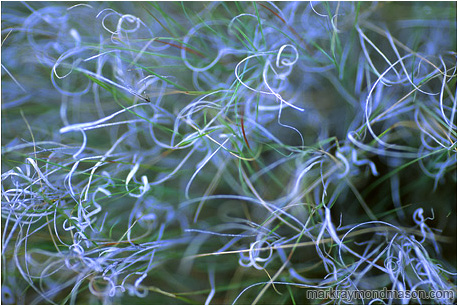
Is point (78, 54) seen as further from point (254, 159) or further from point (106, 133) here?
Answer: point (254, 159)

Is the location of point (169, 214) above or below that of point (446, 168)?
below

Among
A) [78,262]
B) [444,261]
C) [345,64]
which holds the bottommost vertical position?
[78,262]

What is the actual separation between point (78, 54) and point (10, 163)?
13 cm

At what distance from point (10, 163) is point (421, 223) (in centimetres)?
42

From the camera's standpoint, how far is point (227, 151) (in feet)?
1.14

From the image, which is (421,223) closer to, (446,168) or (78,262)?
(446,168)

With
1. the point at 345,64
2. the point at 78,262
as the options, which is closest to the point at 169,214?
the point at 78,262

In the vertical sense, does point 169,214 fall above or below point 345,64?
below

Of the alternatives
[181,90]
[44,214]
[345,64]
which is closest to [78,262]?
[44,214]

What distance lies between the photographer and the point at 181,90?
356 millimetres

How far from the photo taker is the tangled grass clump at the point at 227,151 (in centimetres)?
34

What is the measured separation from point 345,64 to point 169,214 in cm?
24

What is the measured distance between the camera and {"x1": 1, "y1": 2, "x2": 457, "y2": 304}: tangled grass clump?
1.12ft

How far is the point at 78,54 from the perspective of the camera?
35cm
